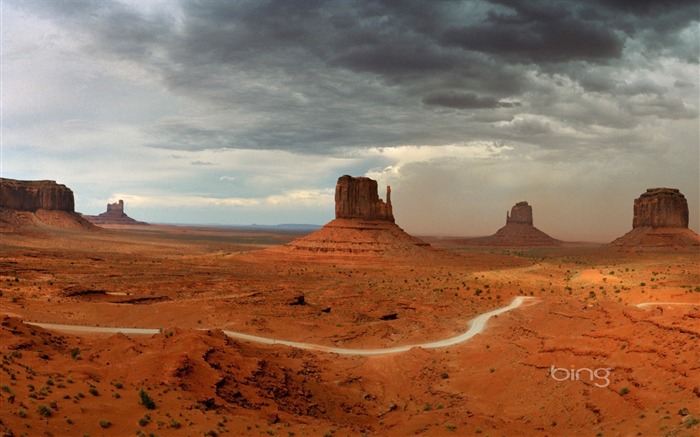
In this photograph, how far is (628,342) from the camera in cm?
2653

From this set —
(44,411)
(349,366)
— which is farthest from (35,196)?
(44,411)

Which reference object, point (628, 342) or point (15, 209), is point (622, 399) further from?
point (15, 209)

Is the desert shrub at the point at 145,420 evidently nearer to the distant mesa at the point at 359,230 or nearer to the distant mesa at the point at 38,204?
the distant mesa at the point at 359,230

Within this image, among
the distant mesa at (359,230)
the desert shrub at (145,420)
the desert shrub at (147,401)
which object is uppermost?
the distant mesa at (359,230)

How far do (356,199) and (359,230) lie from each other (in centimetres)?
738

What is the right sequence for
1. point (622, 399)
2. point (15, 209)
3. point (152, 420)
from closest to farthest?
point (152, 420) → point (622, 399) → point (15, 209)

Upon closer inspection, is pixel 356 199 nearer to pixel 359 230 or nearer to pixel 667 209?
pixel 359 230

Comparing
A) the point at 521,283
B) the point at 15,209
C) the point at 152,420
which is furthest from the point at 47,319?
the point at 15,209

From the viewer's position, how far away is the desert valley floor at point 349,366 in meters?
18.4

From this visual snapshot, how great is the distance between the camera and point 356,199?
10956 centimetres

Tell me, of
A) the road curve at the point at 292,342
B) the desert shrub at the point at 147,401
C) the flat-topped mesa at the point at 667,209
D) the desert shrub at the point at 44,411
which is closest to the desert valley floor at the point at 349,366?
the desert shrub at the point at 44,411

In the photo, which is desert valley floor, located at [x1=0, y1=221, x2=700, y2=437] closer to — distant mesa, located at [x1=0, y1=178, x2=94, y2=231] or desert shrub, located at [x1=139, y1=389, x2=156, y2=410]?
desert shrub, located at [x1=139, y1=389, x2=156, y2=410]

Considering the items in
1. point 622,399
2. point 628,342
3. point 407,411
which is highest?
point 628,342

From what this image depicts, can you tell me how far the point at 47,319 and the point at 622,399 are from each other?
124 feet
